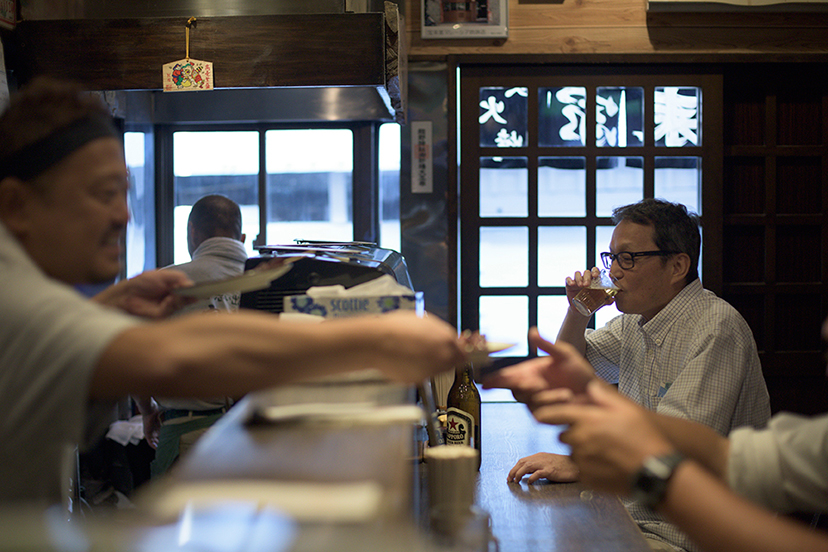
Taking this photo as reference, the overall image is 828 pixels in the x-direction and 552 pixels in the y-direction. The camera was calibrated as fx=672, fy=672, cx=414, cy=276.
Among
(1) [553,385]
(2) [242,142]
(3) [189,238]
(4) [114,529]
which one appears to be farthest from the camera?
(2) [242,142]

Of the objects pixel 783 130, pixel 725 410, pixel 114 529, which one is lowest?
pixel 725 410

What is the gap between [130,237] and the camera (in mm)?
3637

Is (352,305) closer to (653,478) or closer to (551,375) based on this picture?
(551,375)

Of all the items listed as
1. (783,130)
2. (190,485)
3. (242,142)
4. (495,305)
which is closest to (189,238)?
(242,142)

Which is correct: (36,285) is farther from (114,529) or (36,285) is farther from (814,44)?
(814,44)

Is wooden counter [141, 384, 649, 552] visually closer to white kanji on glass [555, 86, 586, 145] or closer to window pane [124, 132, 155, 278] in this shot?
white kanji on glass [555, 86, 586, 145]

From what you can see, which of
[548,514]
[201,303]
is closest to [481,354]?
[548,514]

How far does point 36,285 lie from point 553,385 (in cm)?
89

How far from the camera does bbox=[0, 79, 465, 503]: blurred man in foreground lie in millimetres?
856

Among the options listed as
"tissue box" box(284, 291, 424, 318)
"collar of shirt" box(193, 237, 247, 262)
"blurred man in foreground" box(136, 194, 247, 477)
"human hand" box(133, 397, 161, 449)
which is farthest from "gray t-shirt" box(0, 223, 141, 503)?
"human hand" box(133, 397, 161, 449)

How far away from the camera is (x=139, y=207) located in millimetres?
3734

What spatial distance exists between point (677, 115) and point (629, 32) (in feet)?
1.64

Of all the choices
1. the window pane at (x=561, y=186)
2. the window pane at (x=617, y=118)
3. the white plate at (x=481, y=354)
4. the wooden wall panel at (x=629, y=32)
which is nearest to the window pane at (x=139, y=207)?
the wooden wall panel at (x=629, y=32)

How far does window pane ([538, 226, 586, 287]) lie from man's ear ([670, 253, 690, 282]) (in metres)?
1.25
